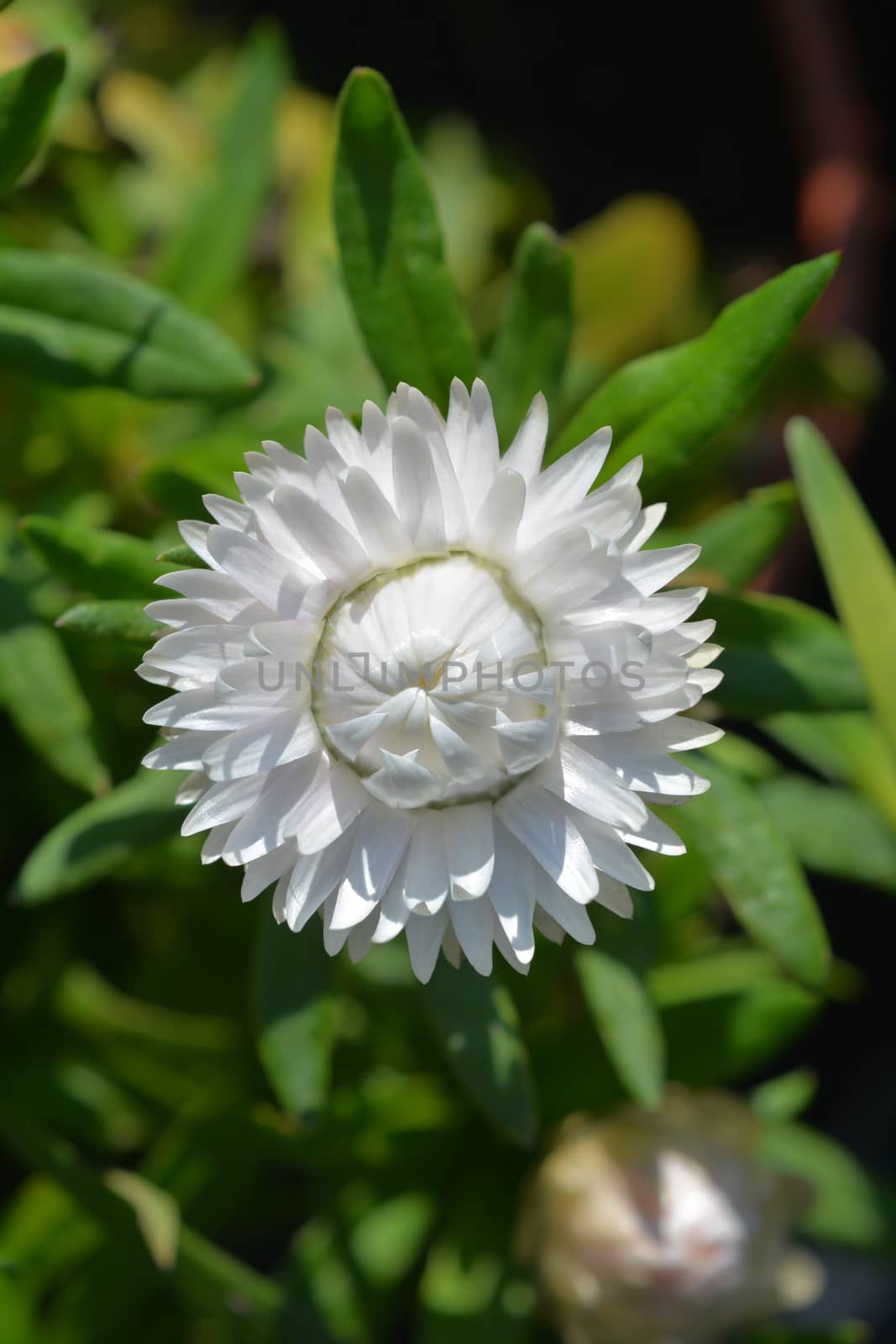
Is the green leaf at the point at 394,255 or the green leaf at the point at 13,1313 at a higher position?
the green leaf at the point at 394,255

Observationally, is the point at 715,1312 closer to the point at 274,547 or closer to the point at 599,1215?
the point at 599,1215

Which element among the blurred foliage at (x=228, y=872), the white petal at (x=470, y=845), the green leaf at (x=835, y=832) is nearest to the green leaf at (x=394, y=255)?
the blurred foliage at (x=228, y=872)

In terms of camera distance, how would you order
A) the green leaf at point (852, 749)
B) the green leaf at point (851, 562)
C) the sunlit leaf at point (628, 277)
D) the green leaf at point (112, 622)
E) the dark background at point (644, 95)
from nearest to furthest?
1. the green leaf at point (112, 622)
2. the green leaf at point (851, 562)
3. the green leaf at point (852, 749)
4. the sunlit leaf at point (628, 277)
5. the dark background at point (644, 95)

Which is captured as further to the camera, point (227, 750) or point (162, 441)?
point (162, 441)

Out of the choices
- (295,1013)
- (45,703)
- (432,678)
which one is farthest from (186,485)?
(295,1013)

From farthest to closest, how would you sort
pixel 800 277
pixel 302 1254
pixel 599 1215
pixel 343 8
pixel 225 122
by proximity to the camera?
pixel 343 8 < pixel 225 122 < pixel 302 1254 < pixel 599 1215 < pixel 800 277

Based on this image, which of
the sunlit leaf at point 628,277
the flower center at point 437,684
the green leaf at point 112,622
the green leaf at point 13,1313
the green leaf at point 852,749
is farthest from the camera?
the sunlit leaf at point 628,277

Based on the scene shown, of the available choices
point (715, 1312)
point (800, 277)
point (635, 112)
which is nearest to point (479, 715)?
point (800, 277)

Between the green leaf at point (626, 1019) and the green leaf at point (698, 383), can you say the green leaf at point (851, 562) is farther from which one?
the green leaf at point (626, 1019)
